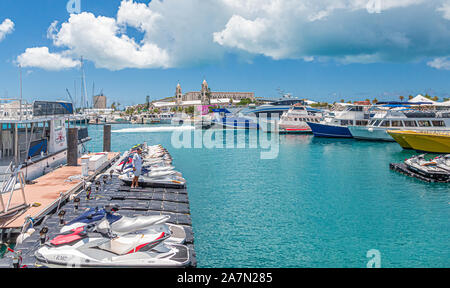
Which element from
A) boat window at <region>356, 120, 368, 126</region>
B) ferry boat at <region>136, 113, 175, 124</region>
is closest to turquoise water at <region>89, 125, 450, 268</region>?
boat window at <region>356, 120, 368, 126</region>

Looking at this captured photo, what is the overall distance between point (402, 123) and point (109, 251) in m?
52.7

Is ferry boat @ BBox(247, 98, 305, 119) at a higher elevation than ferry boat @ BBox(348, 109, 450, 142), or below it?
higher

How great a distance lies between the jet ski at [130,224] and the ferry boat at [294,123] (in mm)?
63536

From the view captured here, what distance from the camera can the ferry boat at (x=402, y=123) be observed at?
49.1m

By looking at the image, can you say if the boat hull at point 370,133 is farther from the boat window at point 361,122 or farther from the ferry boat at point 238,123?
the ferry boat at point 238,123

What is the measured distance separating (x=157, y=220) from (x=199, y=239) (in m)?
3.86

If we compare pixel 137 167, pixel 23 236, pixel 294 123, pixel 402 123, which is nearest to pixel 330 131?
pixel 402 123

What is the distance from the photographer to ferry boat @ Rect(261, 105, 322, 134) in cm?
7150

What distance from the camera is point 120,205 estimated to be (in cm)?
1344

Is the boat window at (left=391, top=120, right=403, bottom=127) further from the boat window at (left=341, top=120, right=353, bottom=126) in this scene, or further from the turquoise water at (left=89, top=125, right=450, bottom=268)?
the turquoise water at (left=89, top=125, right=450, bottom=268)

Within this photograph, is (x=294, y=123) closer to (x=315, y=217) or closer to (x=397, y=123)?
(x=397, y=123)

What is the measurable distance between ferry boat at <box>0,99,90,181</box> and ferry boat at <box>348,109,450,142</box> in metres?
46.0
